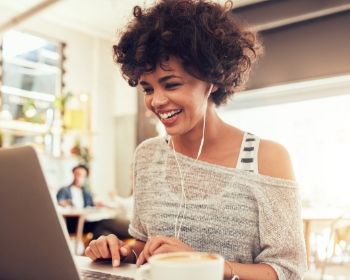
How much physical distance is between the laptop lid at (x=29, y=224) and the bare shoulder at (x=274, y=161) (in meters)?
0.60

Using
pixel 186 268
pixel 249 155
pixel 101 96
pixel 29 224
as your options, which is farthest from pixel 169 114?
pixel 101 96

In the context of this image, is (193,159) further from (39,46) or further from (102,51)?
(102,51)

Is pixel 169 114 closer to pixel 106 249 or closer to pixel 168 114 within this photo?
pixel 168 114

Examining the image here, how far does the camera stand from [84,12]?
19.4ft

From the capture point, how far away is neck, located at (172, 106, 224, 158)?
4.10ft

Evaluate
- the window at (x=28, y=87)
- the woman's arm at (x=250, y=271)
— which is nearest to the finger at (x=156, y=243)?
the woman's arm at (x=250, y=271)

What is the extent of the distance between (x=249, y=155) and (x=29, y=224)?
63 cm

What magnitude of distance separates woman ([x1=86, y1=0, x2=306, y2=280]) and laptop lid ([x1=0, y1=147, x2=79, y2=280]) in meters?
0.29

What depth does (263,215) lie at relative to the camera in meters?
1.07

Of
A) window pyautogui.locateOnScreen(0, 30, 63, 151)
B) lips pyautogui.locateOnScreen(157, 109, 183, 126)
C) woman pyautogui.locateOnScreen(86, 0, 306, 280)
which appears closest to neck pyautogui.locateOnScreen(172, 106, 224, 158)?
woman pyautogui.locateOnScreen(86, 0, 306, 280)

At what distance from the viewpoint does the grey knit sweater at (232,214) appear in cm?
104

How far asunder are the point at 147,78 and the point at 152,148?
286mm

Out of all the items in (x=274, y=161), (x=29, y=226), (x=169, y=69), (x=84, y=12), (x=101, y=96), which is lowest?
(x=29, y=226)

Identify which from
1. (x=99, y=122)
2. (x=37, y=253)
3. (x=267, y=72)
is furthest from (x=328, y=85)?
(x=37, y=253)
